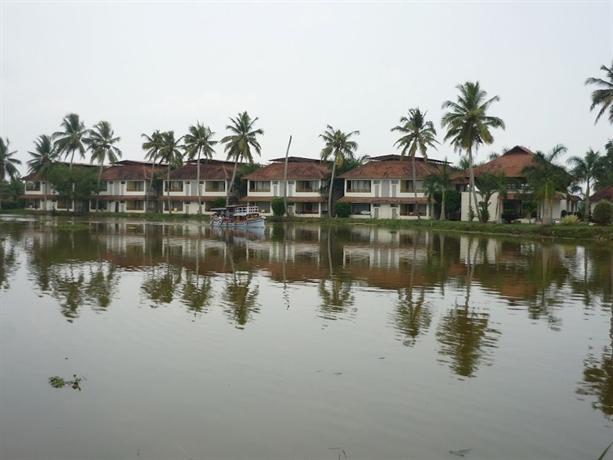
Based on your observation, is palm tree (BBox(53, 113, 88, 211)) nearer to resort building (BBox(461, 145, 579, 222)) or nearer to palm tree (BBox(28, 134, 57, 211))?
palm tree (BBox(28, 134, 57, 211))

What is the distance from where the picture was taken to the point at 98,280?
18484mm

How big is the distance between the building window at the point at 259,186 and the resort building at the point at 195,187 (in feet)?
10.9

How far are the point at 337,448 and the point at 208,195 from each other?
76.2 metres

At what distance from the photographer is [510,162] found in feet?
199

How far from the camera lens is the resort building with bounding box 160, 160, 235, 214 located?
8075 centimetres

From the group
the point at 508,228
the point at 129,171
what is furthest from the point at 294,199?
the point at 508,228

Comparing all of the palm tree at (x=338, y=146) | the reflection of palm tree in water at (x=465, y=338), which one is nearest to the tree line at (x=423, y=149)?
the palm tree at (x=338, y=146)

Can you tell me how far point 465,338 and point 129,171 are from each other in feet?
272

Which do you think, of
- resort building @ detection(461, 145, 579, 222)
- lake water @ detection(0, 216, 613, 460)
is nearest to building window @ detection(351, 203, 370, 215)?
resort building @ detection(461, 145, 579, 222)

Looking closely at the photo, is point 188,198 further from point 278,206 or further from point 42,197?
point 42,197

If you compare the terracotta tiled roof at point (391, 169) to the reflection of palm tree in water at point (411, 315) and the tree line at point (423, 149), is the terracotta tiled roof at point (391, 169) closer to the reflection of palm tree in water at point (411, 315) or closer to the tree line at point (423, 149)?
the tree line at point (423, 149)

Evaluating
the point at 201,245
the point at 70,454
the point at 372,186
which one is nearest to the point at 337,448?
the point at 70,454

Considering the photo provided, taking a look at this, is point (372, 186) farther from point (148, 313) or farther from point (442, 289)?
point (148, 313)

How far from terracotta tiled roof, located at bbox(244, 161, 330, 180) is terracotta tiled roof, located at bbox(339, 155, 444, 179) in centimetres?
376
